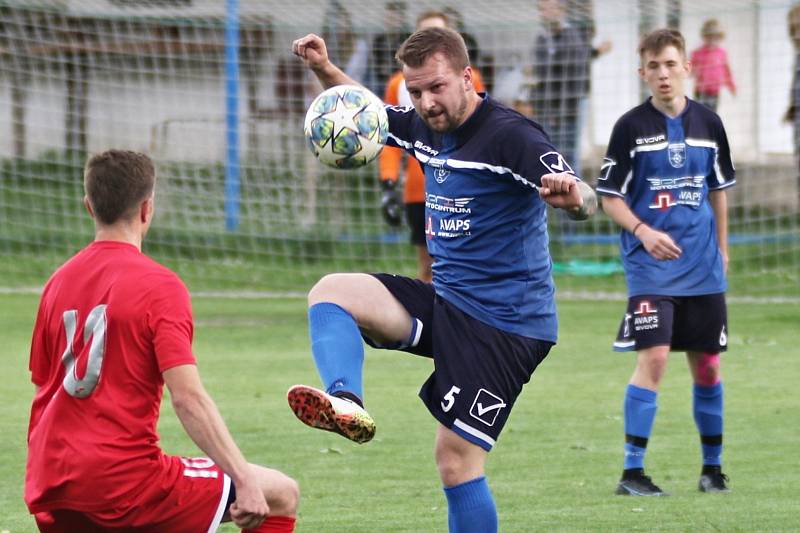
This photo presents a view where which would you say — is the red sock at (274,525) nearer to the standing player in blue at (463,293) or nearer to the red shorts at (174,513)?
the red shorts at (174,513)

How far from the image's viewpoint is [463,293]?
5375 millimetres

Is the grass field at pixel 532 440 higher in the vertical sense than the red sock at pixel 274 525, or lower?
lower

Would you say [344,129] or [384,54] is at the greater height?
[384,54]

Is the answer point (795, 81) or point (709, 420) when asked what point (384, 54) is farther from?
point (709, 420)

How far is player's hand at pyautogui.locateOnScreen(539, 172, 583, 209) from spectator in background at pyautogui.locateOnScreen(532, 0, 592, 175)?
10.6 meters

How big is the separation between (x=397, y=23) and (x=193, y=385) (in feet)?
41.3

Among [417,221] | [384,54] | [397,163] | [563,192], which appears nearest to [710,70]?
[384,54]

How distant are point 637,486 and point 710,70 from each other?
9.44m

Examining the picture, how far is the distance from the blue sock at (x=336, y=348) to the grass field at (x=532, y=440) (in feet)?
3.81

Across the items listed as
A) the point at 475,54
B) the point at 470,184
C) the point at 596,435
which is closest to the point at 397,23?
the point at 475,54

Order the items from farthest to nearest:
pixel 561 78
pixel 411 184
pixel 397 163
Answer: pixel 561 78
pixel 397 163
pixel 411 184

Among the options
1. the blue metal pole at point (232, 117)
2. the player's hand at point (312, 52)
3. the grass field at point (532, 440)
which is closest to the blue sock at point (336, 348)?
the player's hand at point (312, 52)

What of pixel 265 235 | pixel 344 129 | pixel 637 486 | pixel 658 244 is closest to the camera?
pixel 344 129

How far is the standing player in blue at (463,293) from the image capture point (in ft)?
17.0
